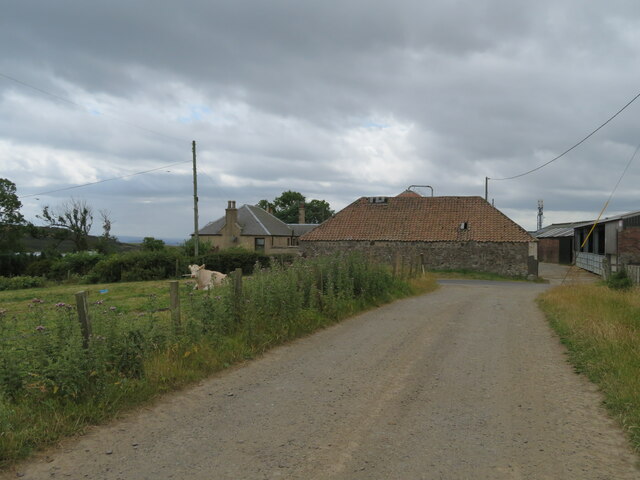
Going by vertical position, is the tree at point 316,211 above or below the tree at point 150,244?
above

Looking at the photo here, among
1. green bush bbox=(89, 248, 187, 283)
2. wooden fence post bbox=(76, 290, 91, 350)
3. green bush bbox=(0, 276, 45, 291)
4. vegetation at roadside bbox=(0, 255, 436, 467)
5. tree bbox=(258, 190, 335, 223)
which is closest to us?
vegetation at roadside bbox=(0, 255, 436, 467)

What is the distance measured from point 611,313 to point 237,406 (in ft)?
30.3

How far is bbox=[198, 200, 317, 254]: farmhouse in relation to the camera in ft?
171

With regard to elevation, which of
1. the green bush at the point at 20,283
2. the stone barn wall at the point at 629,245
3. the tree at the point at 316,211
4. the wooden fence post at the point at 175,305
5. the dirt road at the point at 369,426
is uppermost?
the tree at the point at 316,211

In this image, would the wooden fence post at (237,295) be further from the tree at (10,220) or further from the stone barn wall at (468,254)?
the tree at (10,220)

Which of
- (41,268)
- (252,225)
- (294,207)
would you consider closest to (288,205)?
(294,207)

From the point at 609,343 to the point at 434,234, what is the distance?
2893 centimetres

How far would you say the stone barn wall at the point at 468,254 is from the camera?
3478 cm

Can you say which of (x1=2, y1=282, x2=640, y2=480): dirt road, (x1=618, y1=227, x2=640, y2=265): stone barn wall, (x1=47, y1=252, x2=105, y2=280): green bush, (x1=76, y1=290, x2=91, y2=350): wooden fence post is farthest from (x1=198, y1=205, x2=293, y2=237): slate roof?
(x1=76, y1=290, x2=91, y2=350): wooden fence post

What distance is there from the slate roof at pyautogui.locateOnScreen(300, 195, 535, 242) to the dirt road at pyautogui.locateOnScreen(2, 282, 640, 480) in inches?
1120

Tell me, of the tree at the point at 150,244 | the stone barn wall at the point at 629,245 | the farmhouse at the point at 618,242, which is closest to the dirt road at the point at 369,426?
the farmhouse at the point at 618,242

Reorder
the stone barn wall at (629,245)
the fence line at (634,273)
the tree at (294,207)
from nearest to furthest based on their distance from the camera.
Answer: the fence line at (634,273), the stone barn wall at (629,245), the tree at (294,207)

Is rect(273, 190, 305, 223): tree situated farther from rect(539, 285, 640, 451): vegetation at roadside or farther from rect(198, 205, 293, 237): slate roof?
rect(539, 285, 640, 451): vegetation at roadside

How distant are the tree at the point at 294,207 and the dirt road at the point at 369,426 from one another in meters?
83.1
